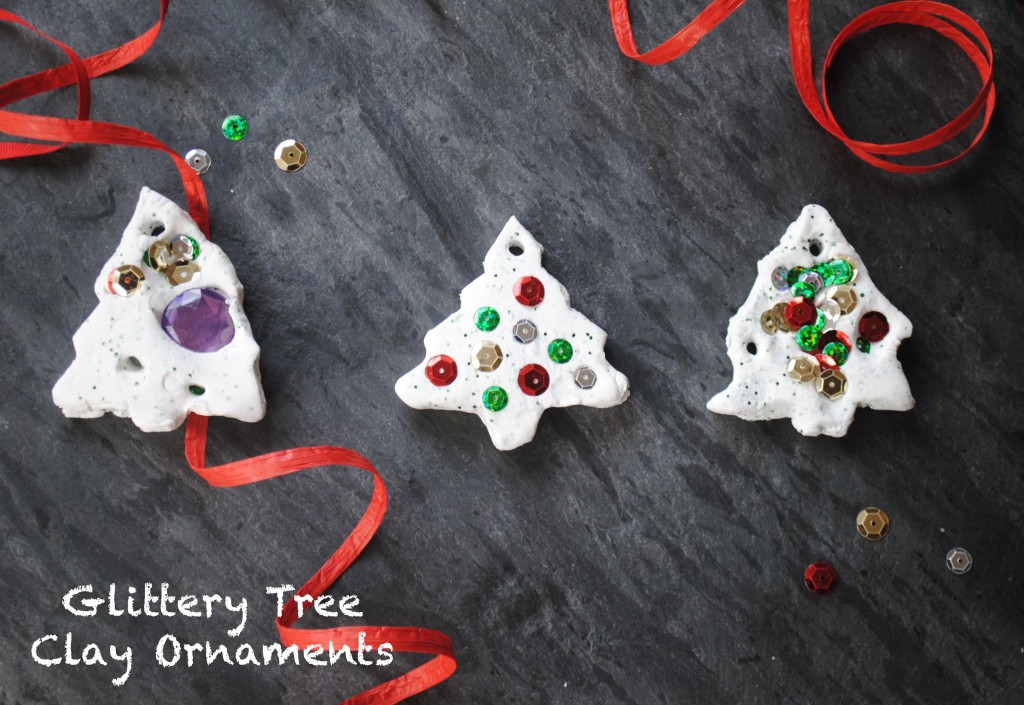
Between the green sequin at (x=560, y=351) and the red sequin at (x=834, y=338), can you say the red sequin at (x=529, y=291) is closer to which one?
the green sequin at (x=560, y=351)

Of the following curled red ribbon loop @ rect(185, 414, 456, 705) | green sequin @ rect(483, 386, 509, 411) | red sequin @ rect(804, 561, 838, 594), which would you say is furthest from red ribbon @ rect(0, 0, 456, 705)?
red sequin @ rect(804, 561, 838, 594)

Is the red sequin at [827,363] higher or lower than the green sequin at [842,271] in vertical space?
lower

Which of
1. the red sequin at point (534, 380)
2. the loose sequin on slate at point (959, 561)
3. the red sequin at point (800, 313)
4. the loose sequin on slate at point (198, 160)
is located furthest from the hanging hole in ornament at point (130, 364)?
the loose sequin on slate at point (959, 561)

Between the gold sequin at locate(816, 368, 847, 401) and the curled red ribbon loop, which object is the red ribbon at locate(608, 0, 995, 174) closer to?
the gold sequin at locate(816, 368, 847, 401)

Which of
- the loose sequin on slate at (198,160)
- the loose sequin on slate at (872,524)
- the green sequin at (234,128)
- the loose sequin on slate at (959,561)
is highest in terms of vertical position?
the green sequin at (234,128)

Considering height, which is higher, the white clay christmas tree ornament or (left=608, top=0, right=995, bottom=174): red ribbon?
(left=608, top=0, right=995, bottom=174): red ribbon

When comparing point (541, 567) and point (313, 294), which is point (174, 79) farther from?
point (541, 567)
